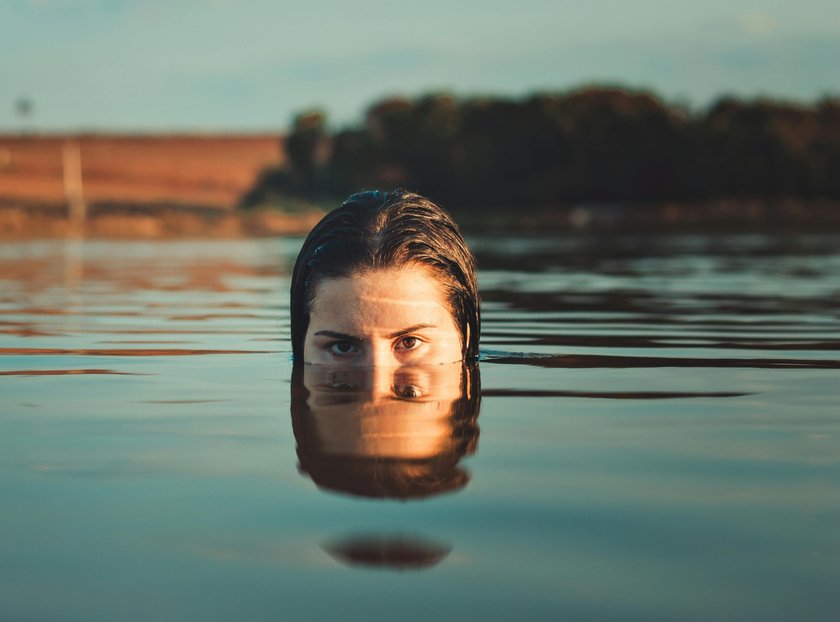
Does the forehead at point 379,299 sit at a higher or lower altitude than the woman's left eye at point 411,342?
higher

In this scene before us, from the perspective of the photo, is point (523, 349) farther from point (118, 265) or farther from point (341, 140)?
point (341, 140)

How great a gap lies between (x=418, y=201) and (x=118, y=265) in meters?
13.6

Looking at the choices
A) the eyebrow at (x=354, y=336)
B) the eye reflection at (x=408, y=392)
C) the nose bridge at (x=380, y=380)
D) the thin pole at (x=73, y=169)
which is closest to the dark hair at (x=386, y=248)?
the eyebrow at (x=354, y=336)

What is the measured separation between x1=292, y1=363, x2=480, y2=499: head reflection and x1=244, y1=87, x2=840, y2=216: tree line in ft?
216

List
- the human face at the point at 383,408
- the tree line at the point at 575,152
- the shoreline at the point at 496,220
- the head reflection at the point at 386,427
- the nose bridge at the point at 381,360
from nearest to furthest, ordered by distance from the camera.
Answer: the head reflection at the point at 386,427, the human face at the point at 383,408, the nose bridge at the point at 381,360, the shoreline at the point at 496,220, the tree line at the point at 575,152

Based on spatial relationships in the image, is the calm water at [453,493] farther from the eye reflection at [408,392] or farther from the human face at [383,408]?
the eye reflection at [408,392]

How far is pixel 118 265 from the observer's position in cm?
1783

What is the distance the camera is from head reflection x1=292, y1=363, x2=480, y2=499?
8.87 ft

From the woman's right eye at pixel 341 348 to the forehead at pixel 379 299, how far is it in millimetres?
116

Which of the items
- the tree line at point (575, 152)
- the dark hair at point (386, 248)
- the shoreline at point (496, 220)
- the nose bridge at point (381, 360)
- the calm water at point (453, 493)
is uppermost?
the tree line at point (575, 152)

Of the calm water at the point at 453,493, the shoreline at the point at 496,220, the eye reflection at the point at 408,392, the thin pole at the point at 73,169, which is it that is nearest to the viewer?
the calm water at the point at 453,493

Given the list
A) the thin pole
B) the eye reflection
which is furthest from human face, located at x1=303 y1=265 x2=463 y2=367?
the thin pole

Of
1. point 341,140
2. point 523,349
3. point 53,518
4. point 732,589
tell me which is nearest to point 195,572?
point 53,518

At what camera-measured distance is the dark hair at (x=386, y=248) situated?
464 cm
